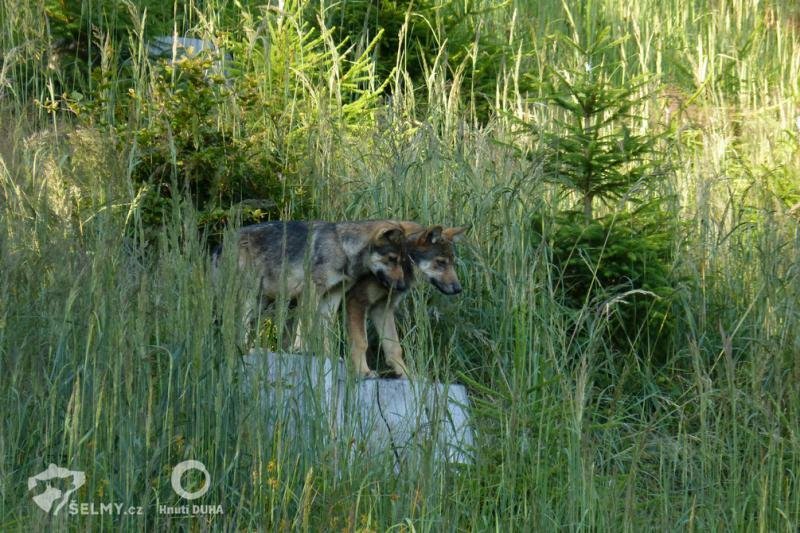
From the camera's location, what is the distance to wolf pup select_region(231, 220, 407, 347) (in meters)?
6.34

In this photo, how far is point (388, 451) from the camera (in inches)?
179

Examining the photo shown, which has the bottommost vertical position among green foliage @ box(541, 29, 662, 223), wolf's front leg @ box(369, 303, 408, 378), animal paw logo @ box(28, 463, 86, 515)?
animal paw logo @ box(28, 463, 86, 515)

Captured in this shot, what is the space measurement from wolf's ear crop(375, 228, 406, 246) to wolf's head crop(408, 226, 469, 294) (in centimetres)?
7

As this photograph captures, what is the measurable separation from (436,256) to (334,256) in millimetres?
597

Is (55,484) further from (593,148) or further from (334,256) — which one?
(593,148)

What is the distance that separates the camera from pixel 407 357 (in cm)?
466

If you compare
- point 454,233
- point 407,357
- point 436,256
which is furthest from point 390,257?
point 407,357

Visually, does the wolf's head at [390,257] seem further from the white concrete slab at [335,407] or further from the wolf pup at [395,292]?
the white concrete slab at [335,407]

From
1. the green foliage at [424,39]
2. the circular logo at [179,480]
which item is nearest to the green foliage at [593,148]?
the circular logo at [179,480]

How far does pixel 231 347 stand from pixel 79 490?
76cm

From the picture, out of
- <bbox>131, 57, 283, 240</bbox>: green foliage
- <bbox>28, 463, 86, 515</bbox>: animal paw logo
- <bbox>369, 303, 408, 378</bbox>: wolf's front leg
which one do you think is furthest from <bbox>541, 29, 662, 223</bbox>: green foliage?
<bbox>28, 463, 86, 515</bbox>: animal paw logo

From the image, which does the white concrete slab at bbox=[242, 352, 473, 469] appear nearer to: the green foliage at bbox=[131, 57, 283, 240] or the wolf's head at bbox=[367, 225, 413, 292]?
the wolf's head at bbox=[367, 225, 413, 292]

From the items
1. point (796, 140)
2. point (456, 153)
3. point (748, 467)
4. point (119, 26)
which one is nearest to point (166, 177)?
point (456, 153)

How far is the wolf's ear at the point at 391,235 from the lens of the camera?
6.31 m
